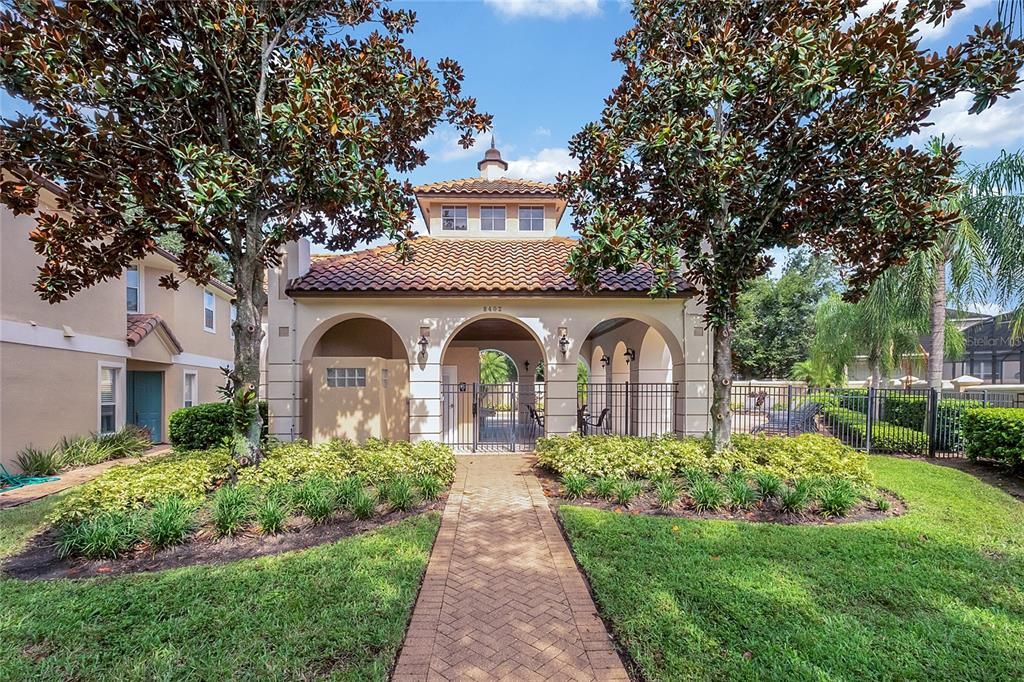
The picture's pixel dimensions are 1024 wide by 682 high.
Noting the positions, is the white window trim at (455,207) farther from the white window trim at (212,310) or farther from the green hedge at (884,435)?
the green hedge at (884,435)

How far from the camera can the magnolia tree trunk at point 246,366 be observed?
8172 mm

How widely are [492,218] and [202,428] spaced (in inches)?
407

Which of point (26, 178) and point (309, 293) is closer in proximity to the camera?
point (26, 178)

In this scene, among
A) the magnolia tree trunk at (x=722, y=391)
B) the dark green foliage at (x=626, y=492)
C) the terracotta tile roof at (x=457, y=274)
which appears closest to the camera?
the dark green foliage at (x=626, y=492)

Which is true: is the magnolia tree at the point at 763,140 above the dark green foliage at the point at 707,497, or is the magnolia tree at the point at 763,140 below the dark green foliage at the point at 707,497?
above

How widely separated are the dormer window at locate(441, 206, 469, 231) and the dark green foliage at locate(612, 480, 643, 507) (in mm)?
10893

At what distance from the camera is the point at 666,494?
7309 millimetres

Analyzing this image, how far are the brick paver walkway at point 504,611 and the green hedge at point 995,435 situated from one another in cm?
981

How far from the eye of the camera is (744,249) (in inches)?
347

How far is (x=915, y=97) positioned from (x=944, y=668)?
26.9ft

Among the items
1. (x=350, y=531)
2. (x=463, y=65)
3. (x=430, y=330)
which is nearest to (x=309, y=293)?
(x=430, y=330)

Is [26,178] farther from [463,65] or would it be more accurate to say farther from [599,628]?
[599,628]

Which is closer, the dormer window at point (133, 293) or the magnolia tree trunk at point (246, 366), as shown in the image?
the magnolia tree trunk at point (246, 366)

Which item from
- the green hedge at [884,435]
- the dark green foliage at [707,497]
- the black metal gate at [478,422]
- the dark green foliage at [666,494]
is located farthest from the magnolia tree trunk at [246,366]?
the green hedge at [884,435]
